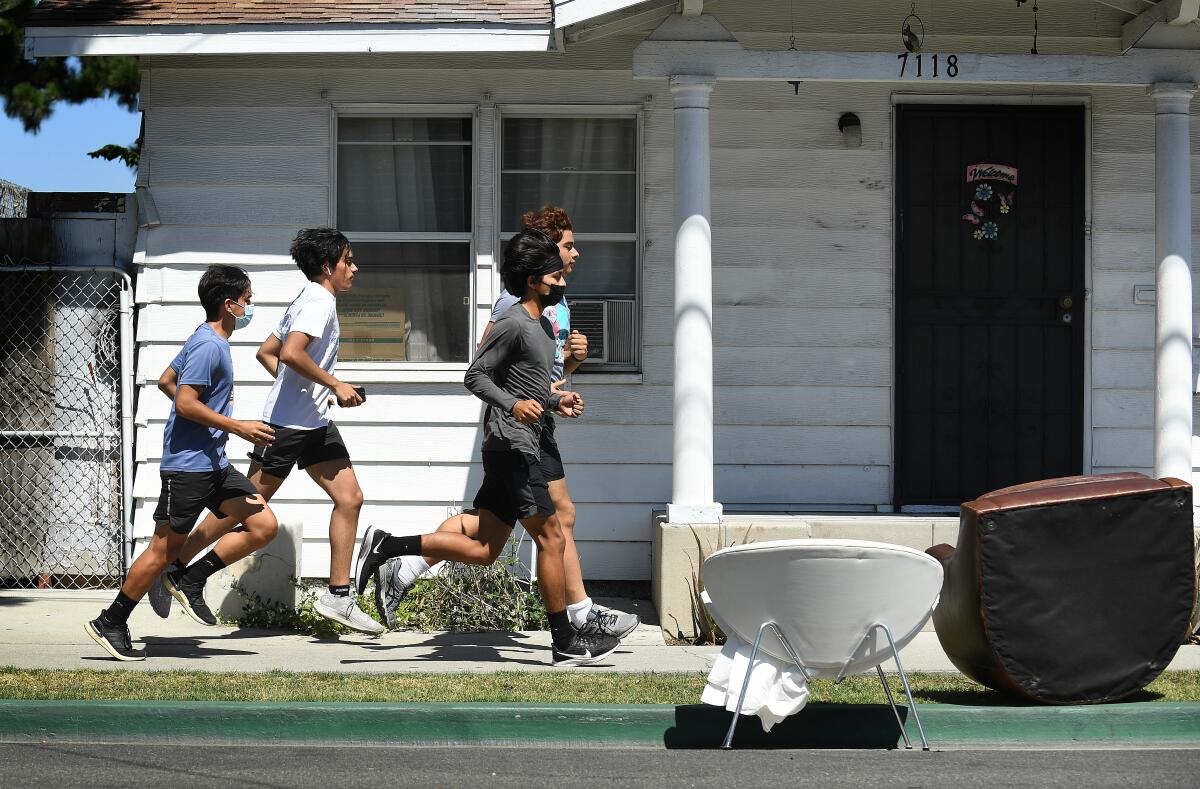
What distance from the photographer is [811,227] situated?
902cm

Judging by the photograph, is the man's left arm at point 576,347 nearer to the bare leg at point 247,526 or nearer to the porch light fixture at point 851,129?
the bare leg at point 247,526

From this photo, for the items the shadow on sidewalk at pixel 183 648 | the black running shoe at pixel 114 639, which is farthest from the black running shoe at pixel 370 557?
the black running shoe at pixel 114 639

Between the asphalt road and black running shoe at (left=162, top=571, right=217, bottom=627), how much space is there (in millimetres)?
1660

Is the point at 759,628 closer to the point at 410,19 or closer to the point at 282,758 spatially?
the point at 282,758

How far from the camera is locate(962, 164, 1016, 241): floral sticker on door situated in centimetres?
910

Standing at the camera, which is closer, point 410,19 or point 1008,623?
point 1008,623

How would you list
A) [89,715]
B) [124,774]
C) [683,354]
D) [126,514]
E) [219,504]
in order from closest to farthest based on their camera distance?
1. [124,774]
2. [89,715]
3. [219,504]
4. [683,354]
5. [126,514]

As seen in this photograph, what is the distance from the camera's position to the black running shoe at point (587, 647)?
263 inches

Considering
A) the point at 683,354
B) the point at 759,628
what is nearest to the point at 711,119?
the point at 683,354

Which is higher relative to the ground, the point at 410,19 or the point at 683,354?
the point at 410,19

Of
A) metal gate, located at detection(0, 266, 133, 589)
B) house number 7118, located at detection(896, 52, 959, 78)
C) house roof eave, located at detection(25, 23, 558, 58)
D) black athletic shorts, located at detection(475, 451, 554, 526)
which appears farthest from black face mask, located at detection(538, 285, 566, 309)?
metal gate, located at detection(0, 266, 133, 589)

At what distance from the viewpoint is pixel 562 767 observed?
5.06 meters

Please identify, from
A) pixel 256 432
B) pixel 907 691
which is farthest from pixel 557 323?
pixel 907 691

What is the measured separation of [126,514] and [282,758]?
4.08m
